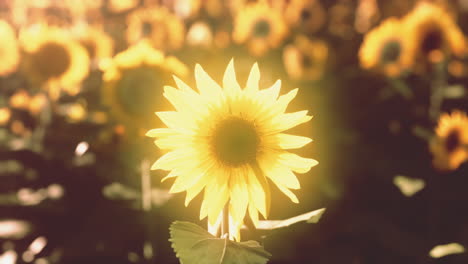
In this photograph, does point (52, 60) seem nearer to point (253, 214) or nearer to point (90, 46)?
point (90, 46)

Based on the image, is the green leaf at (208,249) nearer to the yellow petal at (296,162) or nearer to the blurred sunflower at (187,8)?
the yellow petal at (296,162)

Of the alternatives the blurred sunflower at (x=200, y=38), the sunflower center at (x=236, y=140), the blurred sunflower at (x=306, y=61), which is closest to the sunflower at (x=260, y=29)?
the blurred sunflower at (x=306, y=61)

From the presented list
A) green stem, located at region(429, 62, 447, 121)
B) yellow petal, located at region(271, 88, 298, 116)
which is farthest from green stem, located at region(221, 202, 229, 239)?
green stem, located at region(429, 62, 447, 121)

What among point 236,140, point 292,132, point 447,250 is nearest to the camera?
point 236,140

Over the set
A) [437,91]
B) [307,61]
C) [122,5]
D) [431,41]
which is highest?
[122,5]

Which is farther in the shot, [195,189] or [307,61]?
[307,61]

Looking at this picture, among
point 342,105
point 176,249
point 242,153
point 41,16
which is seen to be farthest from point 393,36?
point 41,16

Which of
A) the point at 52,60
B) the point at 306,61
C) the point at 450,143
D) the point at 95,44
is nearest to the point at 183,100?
the point at 450,143
